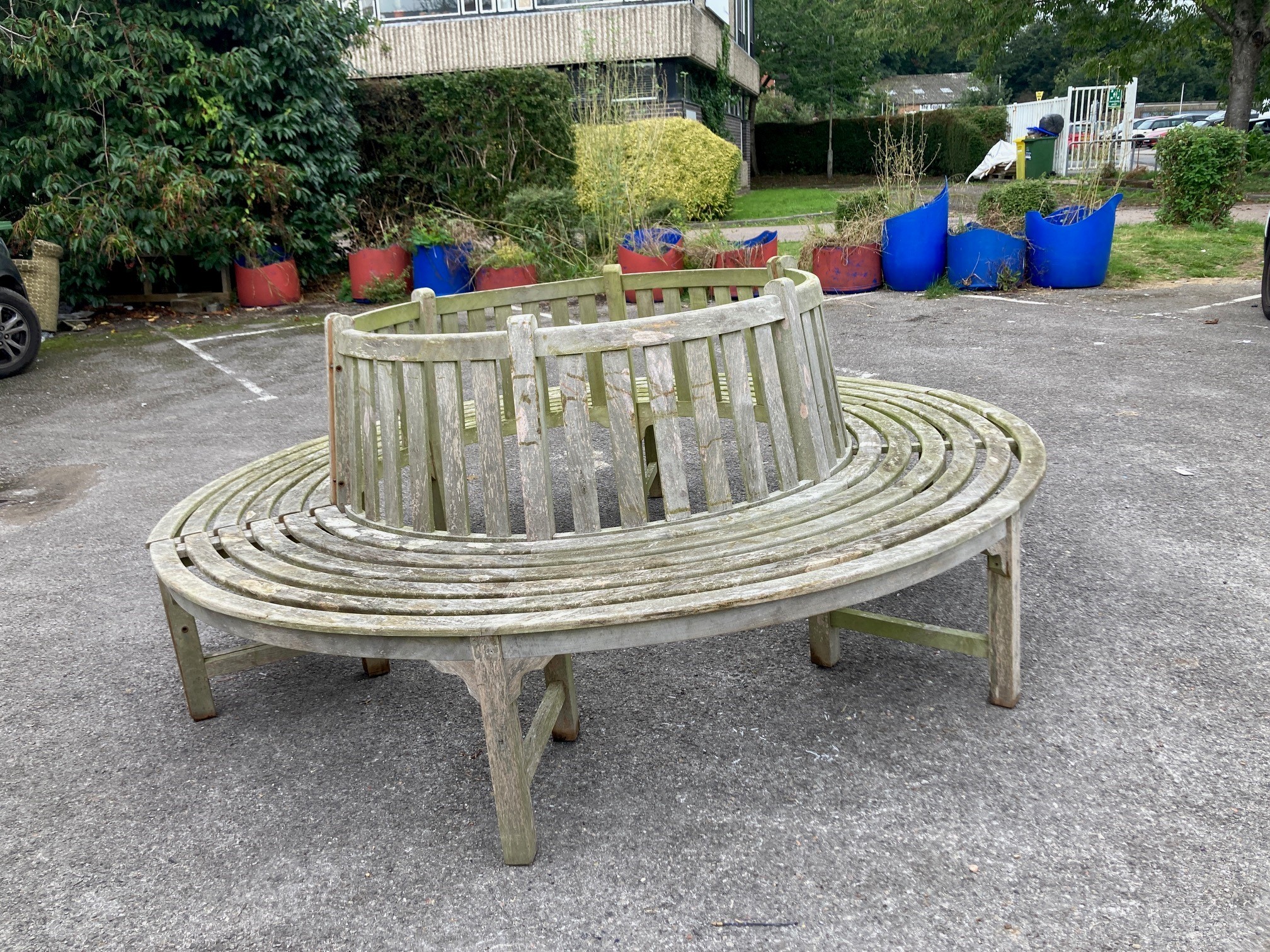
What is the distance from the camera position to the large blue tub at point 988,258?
10.2 metres

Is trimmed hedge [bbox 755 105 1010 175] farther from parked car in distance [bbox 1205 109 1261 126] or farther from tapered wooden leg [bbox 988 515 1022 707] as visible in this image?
tapered wooden leg [bbox 988 515 1022 707]

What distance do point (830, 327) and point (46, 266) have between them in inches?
303

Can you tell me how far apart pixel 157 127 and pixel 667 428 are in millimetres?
10427

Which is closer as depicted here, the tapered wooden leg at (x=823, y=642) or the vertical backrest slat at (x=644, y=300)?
the tapered wooden leg at (x=823, y=642)

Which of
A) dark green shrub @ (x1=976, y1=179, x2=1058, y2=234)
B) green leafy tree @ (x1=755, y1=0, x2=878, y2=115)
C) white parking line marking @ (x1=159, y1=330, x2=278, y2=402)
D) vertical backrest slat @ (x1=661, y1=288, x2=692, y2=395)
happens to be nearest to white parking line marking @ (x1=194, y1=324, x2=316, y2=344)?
white parking line marking @ (x1=159, y1=330, x2=278, y2=402)

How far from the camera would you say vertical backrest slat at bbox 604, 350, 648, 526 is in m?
2.61

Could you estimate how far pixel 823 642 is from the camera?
3.17 meters

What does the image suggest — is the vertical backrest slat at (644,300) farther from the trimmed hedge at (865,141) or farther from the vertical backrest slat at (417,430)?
the trimmed hedge at (865,141)

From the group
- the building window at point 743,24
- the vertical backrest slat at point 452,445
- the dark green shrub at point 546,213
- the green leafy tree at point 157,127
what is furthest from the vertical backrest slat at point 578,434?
the building window at point 743,24

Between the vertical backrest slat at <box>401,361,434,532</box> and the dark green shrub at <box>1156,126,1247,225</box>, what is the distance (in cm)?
1356

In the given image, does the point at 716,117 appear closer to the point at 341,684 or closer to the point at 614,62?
the point at 614,62

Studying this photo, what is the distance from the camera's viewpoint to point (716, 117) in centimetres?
2684

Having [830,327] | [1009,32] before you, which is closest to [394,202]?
[830,327]

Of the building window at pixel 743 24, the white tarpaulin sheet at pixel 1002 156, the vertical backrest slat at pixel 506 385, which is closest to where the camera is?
the vertical backrest slat at pixel 506 385
